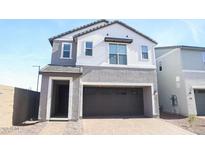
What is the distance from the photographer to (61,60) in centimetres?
1440

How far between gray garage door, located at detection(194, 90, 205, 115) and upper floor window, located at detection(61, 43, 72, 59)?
13646 mm

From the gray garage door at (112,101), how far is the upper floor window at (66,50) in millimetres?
3858

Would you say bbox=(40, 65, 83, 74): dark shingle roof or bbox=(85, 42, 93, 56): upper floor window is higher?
bbox=(85, 42, 93, 56): upper floor window

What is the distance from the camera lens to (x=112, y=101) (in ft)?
51.7

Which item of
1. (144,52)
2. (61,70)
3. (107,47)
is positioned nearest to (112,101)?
(107,47)

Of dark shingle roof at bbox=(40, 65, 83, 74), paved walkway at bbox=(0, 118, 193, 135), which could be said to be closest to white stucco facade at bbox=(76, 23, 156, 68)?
dark shingle roof at bbox=(40, 65, 83, 74)

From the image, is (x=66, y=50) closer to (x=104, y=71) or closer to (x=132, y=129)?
(x=104, y=71)

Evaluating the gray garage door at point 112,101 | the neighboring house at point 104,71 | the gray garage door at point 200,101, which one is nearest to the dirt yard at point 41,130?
the neighboring house at point 104,71

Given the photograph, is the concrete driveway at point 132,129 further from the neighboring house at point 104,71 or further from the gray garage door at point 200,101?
the gray garage door at point 200,101

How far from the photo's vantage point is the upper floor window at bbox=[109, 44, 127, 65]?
13.8 m

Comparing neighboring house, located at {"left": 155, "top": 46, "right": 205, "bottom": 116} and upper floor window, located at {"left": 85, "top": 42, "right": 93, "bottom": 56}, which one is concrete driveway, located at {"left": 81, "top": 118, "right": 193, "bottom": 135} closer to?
neighboring house, located at {"left": 155, "top": 46, "right": 205, "bottom": 116}

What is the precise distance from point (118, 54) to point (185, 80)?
7180 millimetres
